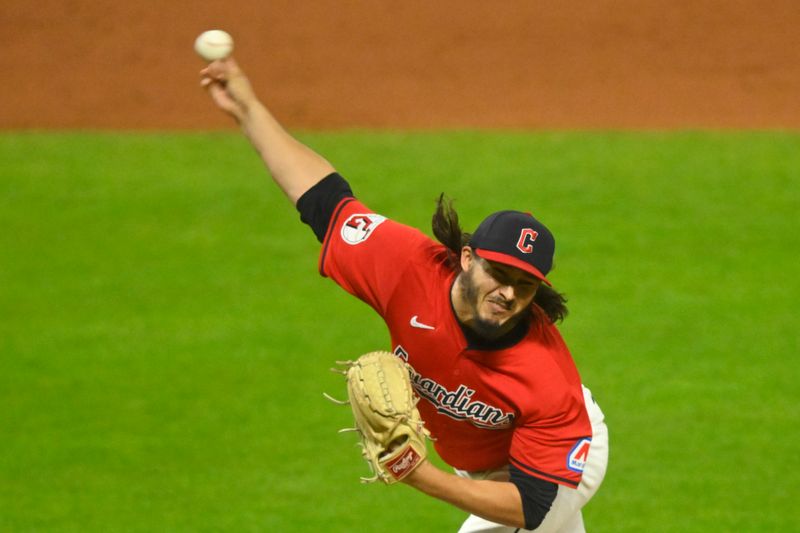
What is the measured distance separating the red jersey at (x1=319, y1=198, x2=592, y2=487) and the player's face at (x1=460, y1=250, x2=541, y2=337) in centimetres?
13

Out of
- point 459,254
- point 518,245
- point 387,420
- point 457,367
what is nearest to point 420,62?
point 459,254

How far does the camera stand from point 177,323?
9.29 metres

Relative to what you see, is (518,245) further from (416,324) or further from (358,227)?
(358,227)

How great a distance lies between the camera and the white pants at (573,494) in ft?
15.6

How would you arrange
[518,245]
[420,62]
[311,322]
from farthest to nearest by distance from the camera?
[420,62], [311,322], [518,245]

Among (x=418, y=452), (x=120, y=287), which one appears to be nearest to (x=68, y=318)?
(x=120, y=287)

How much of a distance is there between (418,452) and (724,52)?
11.5 m

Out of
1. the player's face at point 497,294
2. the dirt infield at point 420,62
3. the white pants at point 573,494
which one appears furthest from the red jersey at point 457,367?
the dirt infield at point 420,62

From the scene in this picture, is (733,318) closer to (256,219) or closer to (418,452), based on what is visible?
(256,219)

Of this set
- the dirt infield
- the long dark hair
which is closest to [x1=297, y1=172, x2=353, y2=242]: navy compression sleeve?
the long dark hair

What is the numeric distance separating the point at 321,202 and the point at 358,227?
20 centimetres

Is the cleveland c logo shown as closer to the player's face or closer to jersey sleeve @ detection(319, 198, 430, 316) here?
the player's face

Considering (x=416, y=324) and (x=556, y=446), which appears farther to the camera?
(x=416, y=324)

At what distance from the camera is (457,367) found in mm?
4582
